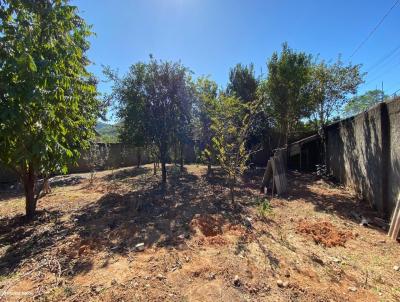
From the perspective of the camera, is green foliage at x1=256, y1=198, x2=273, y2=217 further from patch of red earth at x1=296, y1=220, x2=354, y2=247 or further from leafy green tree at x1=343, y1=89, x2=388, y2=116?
leafy green tree at x1=343, y1=89, x2=388, y2=116

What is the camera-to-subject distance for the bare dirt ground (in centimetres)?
294

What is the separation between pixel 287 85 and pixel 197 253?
8.16 meters

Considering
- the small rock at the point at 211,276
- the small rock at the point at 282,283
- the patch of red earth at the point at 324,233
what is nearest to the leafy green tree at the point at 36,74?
the small rock at the point at 211,276

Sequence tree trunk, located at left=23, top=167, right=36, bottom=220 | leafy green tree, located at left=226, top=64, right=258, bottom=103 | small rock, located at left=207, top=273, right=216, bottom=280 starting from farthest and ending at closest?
1. leafy green tree, located at left=226, top=64, right=258, bottom=103
2. tree trunk, located at left=23, top=167, right=36, bottom=220
3. small rock, located at left=207, top=273, right=216, bottom=280

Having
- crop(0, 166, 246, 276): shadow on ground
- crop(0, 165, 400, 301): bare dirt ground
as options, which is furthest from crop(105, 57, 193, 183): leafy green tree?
crop(0, 165, 400, 301): bare dirt ground

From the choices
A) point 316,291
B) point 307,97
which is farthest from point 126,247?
point 307,97

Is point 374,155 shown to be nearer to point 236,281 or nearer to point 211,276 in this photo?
point 236,281

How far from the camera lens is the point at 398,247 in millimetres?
4078

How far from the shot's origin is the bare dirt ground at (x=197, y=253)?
9.64 feet

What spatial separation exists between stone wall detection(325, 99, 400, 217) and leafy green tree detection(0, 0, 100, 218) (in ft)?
19.0

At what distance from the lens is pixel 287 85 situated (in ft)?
33.1

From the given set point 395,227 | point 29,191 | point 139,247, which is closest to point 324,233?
point 395,227

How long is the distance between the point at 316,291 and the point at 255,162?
12116 mm

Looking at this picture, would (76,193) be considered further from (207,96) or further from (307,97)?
(307,97)
